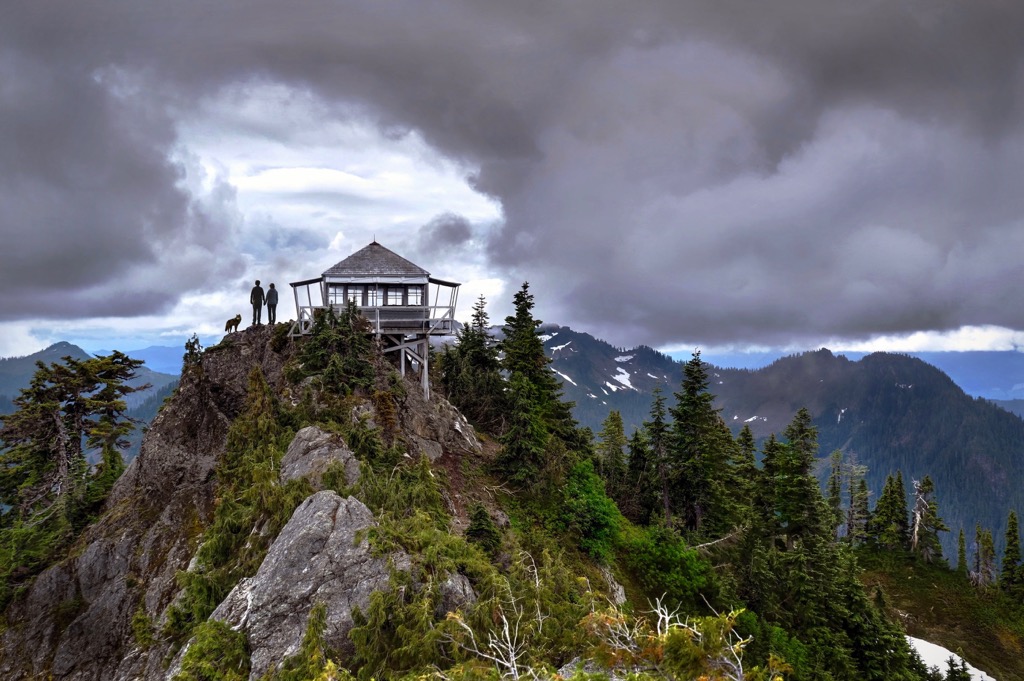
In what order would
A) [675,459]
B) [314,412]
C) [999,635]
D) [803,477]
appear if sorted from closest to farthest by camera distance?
[314,412]
[803,477]
[675,459]
[999,635]

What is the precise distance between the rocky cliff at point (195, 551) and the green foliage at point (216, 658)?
12.8 inches

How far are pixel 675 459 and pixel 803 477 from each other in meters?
7.52

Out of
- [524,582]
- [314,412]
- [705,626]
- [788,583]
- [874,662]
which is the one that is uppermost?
[314,412]

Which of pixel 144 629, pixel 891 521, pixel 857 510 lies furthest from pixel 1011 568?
pixel 144 629

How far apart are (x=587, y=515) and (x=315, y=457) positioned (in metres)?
13.4

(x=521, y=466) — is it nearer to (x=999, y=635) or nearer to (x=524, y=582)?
(x=524, y=582)

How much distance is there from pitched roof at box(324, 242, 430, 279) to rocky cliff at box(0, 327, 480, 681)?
5.71 metres

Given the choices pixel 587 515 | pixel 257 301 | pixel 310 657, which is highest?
pixel 257 301

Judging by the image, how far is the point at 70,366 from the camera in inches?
1299

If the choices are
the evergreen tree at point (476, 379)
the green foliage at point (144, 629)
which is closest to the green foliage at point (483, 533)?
the green foliage at point (144, 629)

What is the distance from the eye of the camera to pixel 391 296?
34.8m

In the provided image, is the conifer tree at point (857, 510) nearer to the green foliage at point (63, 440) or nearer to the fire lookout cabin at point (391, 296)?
the fire lookout cabin at point (391, 296)

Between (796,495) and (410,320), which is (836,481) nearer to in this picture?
(796,495)

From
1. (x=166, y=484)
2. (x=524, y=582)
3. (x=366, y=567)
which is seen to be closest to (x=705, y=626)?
(x=524, y=582)
